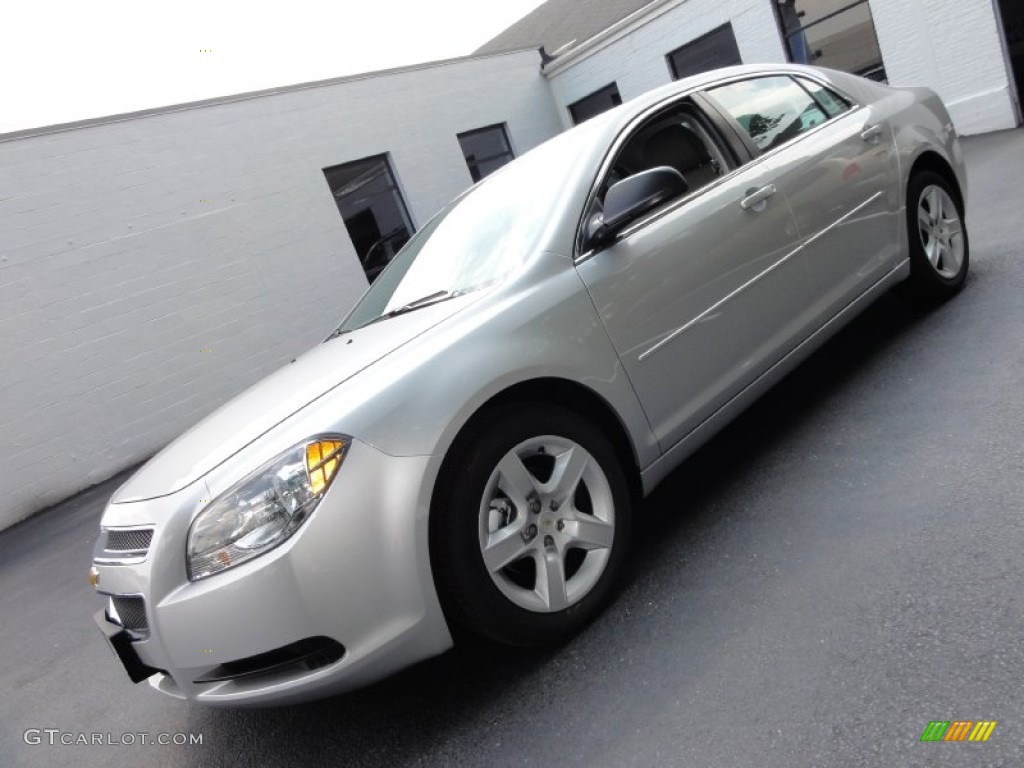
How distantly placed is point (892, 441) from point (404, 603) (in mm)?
2042

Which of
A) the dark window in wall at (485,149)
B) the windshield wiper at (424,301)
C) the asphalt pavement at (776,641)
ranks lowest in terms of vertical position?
the asphalt pavement at (776,641)

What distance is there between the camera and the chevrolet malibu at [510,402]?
2.06m

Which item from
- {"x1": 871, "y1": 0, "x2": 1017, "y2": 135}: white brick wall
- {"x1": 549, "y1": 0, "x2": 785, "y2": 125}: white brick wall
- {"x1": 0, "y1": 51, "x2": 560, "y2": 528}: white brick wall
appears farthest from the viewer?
{"x1": 549, "y1": 0, "x2": 785, "y2": 125}: white brick wall

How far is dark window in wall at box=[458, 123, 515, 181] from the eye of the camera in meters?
15.2

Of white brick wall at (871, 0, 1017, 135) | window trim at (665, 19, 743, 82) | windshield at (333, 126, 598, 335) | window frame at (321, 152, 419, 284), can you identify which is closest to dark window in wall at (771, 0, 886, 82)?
white brick wall at (871, 0, 1017, 135)

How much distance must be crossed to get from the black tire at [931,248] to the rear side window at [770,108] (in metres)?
0.73

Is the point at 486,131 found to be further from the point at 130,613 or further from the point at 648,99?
the point at 130,613

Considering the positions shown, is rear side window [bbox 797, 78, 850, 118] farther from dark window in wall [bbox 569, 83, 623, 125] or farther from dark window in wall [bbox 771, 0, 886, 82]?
dark window in wall [bbox 569, 83, 623, 125]

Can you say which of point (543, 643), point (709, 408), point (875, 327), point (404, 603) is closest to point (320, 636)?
point (404, 603)

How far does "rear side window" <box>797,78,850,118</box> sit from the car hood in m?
2.34

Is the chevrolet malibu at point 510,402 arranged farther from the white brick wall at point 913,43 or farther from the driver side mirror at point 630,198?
the white brick wall at point 913,43

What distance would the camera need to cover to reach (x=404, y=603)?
2098 millimetres

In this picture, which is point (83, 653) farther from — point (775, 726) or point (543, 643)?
point (775, 726)

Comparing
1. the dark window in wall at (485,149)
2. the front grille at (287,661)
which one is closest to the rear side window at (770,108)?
the front grille at (287,661)
